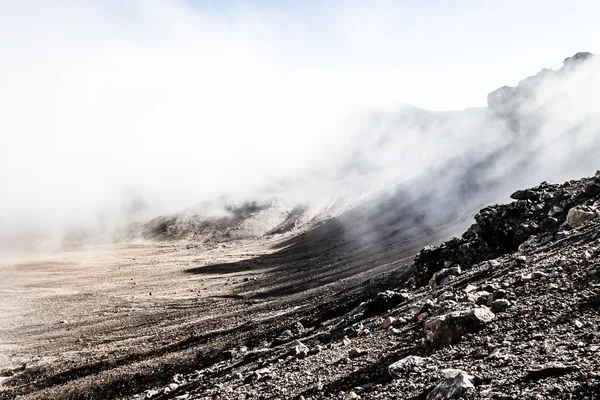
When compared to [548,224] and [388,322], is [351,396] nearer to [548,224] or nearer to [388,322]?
[388,322]

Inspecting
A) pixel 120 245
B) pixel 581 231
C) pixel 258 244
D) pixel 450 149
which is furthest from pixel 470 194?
pixel 120 245

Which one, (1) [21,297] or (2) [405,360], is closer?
(2) [405,360]

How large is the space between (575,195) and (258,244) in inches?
2699

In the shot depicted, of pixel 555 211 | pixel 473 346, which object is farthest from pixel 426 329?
pixel 555 211

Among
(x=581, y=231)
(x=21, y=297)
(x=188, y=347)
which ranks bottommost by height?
(x=188, y=347)

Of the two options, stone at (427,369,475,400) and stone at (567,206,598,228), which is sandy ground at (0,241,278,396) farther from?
stone at (567,206,598,228)

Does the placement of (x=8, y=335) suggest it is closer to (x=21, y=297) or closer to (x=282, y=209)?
(x=21, y=297)

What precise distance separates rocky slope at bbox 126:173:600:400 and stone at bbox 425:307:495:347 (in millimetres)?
20

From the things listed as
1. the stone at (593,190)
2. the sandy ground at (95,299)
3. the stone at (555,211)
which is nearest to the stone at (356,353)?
the stone at (555,211)

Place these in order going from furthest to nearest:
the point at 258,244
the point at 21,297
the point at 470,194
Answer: the point at 258,244 → the point at 470,194 → the point at 21,297

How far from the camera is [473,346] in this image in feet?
24.6

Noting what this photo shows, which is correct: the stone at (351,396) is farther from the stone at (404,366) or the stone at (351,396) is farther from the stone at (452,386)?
the stone at (452,386)

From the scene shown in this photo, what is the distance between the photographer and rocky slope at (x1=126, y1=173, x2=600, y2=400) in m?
5.87

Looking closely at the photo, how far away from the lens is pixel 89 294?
42.9 meters
